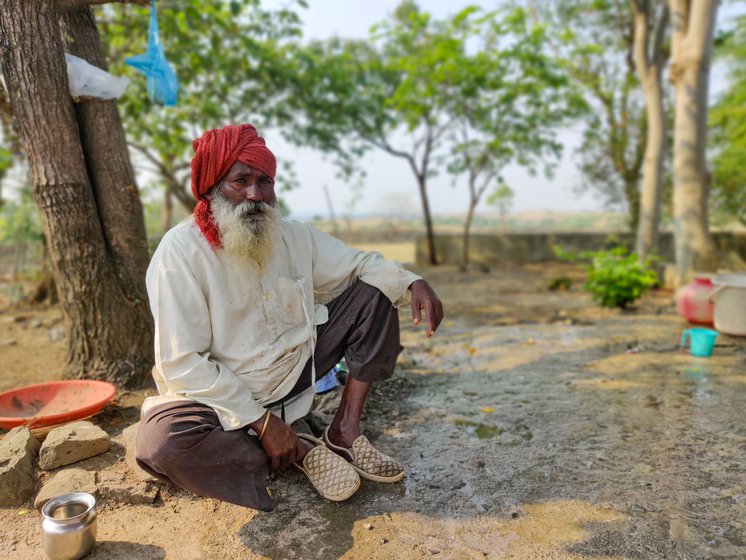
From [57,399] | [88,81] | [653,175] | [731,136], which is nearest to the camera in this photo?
[57,399]

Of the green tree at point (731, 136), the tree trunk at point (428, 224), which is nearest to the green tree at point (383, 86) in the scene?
the tree trunk at point (428, 224)

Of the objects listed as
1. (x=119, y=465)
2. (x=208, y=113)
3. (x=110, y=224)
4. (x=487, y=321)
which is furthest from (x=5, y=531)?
(x=208, y=113)

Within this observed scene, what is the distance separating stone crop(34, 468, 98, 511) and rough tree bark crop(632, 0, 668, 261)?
8.44 meters

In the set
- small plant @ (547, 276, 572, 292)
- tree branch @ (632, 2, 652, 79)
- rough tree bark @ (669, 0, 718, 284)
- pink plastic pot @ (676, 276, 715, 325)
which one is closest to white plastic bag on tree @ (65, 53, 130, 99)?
pink plastic pot @ (676, 276, 715, 325)

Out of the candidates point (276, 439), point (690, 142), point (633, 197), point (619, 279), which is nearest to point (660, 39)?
point (690, 142)

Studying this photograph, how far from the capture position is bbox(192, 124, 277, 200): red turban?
2.28m

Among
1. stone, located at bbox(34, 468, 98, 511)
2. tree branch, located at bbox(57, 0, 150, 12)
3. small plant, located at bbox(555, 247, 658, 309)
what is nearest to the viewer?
stone, located at bbox(34, 468, 98, 511)

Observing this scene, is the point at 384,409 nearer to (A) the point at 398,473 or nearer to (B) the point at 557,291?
(A) the point at 398,473

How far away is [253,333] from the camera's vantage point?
2.31 meters

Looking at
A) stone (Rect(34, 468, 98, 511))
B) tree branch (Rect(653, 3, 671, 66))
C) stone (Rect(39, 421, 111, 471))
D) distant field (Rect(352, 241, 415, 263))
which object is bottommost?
distant field (Rect(352, 241, 415, 263))

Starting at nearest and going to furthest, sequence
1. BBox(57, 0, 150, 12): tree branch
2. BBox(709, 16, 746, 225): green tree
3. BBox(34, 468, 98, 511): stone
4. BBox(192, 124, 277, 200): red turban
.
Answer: BBox(34, 468, 98, 511): stone < BBox(192, 124, 277, 200): red turban < BBox(57, 0, 150, 12): tree branch < BBox(709, 16, 746, 225): green tree

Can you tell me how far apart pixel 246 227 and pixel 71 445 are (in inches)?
52.0

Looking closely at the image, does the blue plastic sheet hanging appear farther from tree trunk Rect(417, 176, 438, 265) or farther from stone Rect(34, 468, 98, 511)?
tree trunk Rect(417, 176, 438, 265)

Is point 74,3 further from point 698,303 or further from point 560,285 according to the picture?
point 560,285
